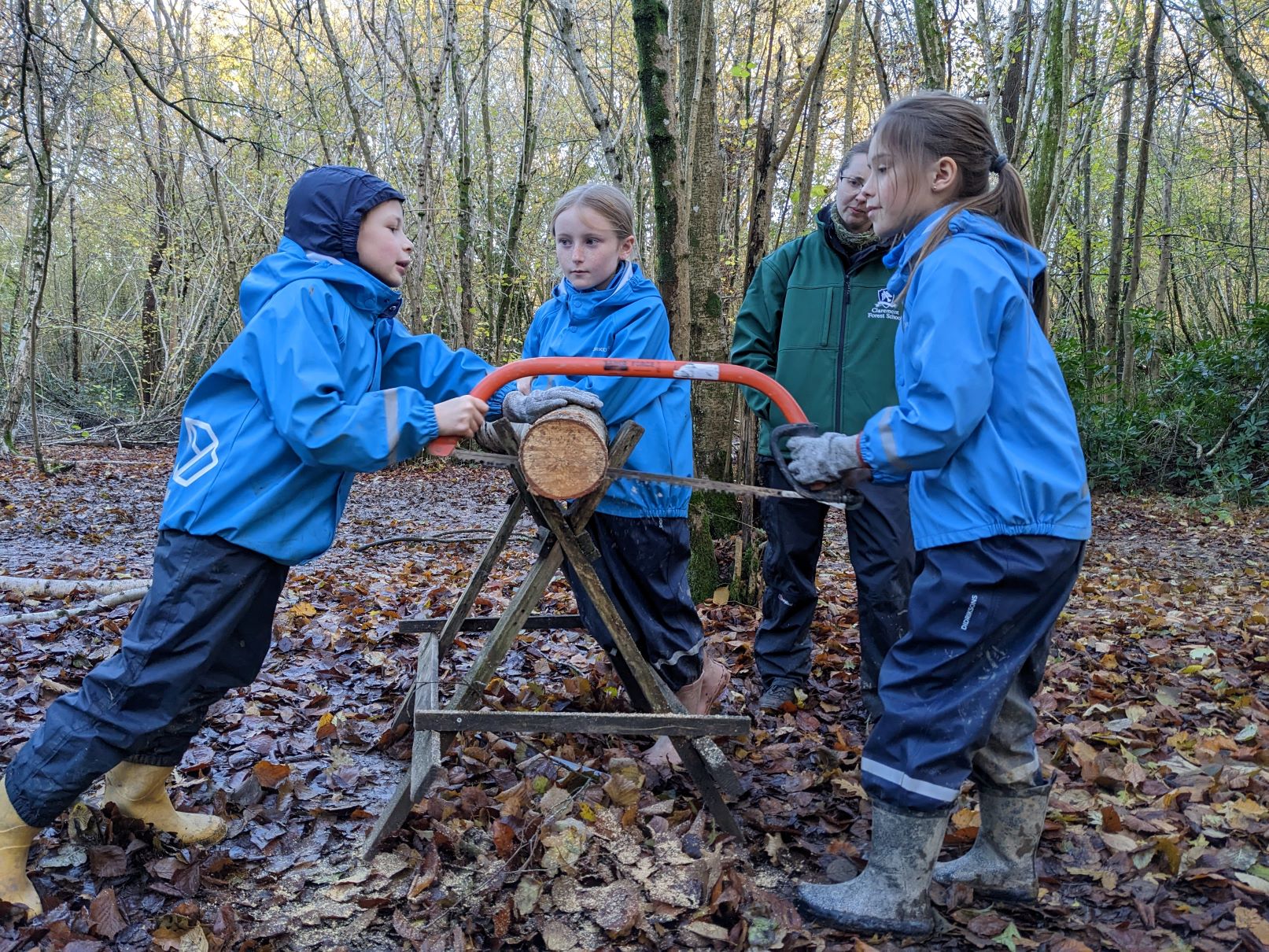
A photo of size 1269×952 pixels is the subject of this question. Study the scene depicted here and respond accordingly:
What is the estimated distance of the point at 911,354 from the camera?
225 cm

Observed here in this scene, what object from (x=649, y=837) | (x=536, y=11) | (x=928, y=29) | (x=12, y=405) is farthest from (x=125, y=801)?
(x=536, y=11)

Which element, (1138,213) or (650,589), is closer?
(650,589)

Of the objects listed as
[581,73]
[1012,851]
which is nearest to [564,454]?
[1012,851]

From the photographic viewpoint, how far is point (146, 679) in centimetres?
235

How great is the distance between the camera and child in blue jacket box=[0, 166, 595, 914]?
232 cm

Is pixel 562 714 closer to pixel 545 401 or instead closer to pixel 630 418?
pixel 545 401

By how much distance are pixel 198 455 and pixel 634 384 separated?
134 centimetres

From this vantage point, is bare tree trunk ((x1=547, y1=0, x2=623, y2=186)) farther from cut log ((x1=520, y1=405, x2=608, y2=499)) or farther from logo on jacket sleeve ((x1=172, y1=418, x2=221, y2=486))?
logo on jacket sleeve ((x1=172, y1=418, x2=221, y2=486))

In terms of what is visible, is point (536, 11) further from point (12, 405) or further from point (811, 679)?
point (811, 679)

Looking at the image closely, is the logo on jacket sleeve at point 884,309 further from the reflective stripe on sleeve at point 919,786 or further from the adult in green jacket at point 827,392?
the reflective stripe on sleeve at point 919,786

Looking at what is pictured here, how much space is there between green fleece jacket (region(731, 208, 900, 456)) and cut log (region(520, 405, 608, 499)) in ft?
4.66

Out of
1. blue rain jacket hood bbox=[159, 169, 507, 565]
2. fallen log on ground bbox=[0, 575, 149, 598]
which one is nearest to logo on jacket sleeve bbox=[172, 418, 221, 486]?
blue rain jacket hood bbox=[159, 169, 507, 565]

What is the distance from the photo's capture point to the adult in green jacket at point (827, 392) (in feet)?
11.2

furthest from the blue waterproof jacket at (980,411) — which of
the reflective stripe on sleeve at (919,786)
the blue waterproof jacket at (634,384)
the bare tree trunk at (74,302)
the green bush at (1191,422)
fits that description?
the bare tree trunk at (74,302)
